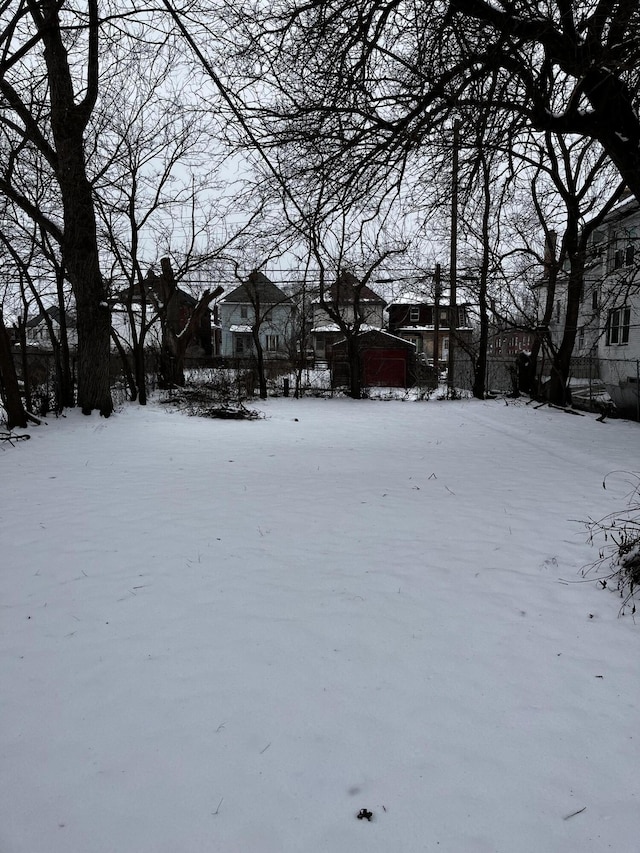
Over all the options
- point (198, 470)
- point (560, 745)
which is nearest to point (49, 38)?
point (198, 470)

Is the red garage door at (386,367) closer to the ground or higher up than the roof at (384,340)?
closer to the ground

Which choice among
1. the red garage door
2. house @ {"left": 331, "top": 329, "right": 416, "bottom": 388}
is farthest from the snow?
the red garage door

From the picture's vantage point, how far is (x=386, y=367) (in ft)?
93.8

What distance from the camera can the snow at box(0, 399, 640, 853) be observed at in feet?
5.72

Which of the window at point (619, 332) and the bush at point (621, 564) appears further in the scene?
the window at point (619, 332)

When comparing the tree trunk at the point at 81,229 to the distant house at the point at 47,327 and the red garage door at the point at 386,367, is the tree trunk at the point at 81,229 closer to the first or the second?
the distant house at the point at 47,327

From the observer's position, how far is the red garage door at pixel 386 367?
28.3m

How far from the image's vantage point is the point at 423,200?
21.4 feet

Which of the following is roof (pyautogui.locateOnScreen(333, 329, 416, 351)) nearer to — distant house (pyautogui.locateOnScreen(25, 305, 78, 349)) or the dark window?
distant house (pyautogui.locateOnScreen(25, 305, 78, 349))

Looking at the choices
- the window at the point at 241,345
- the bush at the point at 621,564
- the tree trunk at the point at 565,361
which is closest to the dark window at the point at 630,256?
the bush at the point at 621,564

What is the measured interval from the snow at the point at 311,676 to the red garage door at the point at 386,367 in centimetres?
2294

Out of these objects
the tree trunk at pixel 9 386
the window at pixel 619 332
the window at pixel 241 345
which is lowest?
the tree trunk at pixel 9 386

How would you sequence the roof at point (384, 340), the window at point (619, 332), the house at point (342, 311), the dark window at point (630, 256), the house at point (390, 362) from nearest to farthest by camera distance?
the dark window at point (630, 256) < the house at point (342, 311) < the window at point (619, 332) < the roof at point (384, 340) < the house at point (390, 362)

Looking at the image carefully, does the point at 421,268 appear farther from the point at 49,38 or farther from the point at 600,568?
the point at 600,568
